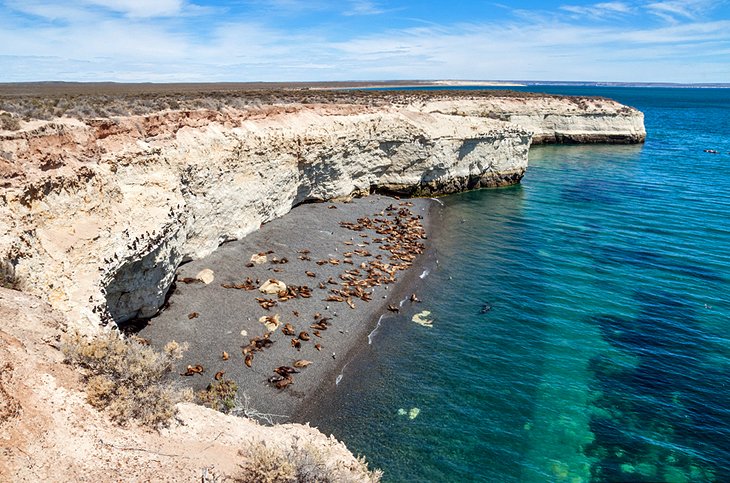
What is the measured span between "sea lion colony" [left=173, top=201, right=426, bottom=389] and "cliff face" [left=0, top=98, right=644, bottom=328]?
3.62 metres

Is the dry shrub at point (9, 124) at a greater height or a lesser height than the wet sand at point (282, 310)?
greater

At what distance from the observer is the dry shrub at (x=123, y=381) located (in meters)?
7.55

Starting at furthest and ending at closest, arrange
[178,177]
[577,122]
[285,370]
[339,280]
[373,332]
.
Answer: [577,122]
[339,280]
[178,177]
[373,332]
[285,370]

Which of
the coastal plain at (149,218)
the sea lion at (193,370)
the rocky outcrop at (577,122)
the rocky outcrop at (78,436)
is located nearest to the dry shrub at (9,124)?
the coastal plain at (149,218)

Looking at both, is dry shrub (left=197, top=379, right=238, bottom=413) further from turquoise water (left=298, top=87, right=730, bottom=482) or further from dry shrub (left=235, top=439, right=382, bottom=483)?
dry shrub (left=235, top=439, right=382, bottom=483)

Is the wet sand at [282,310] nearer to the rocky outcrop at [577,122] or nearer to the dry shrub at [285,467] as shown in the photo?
the dry shrub at [285,467]

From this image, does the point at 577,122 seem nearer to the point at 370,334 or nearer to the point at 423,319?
the point at 423,319

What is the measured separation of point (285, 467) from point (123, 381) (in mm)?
3335

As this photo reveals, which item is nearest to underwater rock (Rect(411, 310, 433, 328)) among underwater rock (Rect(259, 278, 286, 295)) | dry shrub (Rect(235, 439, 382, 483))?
underwater rock (Rect(259, 278, 286, 295))

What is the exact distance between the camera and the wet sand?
14766 mm

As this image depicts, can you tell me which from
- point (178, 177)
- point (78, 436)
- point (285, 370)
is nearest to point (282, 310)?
point (285, 370)

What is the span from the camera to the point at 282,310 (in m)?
18.5

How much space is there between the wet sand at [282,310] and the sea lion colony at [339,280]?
83mm

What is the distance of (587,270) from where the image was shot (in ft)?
80.1
